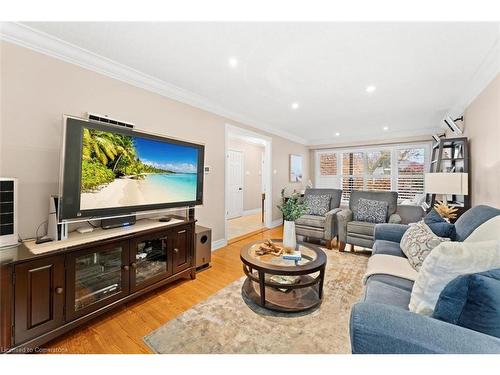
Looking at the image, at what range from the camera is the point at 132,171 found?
204 centimetres

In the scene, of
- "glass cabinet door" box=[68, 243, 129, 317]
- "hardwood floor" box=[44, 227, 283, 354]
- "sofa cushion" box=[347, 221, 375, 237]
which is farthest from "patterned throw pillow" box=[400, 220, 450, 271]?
"glass cabinet door" box=[68, 243, 129, 317]

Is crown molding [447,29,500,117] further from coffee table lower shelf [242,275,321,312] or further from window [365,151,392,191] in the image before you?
coffee table lower shelf [242,275,321,312]

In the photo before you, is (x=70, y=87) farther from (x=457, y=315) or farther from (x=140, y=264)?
(x=457, y=315)

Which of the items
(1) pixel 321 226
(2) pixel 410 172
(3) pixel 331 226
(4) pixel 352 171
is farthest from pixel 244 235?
(2) pixel 410 172

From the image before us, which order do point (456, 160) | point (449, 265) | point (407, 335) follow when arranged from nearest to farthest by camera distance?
1. point (407, 335)
2. point (449, 265)
3. point (456, 160)

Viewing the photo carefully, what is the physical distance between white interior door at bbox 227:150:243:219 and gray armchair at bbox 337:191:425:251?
3.27 m

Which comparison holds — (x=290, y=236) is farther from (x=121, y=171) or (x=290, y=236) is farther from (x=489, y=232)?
(x=121, y=171)

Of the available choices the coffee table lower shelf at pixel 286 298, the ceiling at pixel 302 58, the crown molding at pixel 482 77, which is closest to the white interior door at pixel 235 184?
the ceiling at pixel 302 58

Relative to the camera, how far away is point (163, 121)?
2725 millimetres

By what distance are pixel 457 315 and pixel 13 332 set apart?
2.40m

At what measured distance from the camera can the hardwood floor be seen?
149 centimetres

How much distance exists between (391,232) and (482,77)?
2000 millimetres

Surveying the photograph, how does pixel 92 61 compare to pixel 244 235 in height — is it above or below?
above
